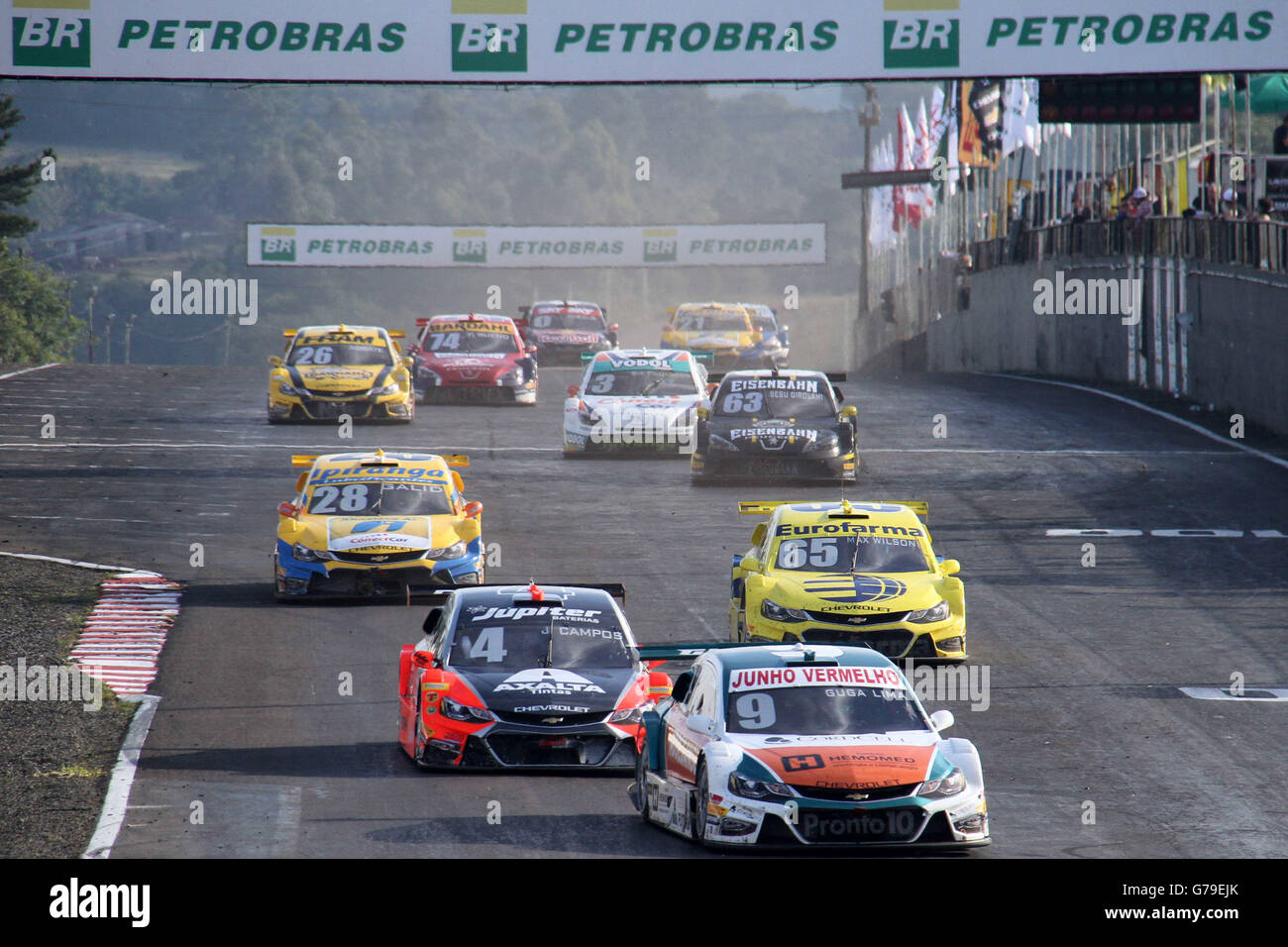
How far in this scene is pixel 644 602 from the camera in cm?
2195

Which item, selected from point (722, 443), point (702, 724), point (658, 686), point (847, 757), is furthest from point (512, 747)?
point (722, 443)

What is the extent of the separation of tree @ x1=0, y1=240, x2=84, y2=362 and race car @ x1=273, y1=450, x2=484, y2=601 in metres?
73.1

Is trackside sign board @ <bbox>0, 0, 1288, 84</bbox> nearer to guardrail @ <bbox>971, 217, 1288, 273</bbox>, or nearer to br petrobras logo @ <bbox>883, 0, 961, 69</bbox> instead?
br petrobras logo @ <bbox>883, 0, 961, 69</bbox>

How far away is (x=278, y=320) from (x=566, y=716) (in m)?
134

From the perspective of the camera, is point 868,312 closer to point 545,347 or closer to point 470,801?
point 545,347

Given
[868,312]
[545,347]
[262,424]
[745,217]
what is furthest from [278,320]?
[262,424]

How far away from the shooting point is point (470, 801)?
13500mm

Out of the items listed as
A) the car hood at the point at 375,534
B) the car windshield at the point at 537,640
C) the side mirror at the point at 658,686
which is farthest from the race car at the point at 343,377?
the side mirror at the point at 658,686

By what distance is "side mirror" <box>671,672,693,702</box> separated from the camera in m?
13.7

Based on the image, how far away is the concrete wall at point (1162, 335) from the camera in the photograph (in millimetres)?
36000

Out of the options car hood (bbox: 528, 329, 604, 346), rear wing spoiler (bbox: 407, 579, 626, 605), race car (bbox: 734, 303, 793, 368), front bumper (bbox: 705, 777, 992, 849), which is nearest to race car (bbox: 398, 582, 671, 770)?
rear wing spoiler (bbox: 407, 579, 626, 605)

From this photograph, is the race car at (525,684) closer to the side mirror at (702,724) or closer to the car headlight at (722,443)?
the side mirror at (702,724)

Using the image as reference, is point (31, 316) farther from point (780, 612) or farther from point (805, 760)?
point (805, 760)

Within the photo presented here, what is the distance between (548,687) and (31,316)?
310 ft
